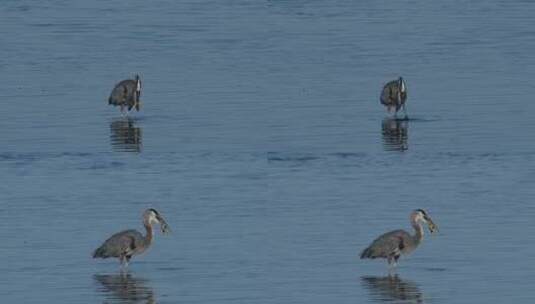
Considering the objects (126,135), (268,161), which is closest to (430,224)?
(268,161)

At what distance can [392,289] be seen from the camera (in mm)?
30297

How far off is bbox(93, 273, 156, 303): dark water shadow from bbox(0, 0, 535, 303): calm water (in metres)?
0.05

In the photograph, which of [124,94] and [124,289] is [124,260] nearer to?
[124,289]

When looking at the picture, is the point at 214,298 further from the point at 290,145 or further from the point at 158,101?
the point at 158,101

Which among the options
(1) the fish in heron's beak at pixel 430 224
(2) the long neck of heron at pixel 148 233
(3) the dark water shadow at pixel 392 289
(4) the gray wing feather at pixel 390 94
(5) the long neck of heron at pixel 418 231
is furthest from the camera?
(4) the gray wing feather at pixel 390 94

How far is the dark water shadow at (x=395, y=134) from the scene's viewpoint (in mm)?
44716

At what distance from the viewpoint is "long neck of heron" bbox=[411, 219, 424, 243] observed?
3231cm

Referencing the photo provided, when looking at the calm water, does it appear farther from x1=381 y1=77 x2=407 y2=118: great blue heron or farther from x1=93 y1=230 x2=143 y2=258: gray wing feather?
x1=381 y1=77 x2=407 y2=118: great blue heron

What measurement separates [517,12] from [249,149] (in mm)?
36946

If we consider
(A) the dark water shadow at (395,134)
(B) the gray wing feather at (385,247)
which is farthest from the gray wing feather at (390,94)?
(B) the gray wing feather at (385,247)

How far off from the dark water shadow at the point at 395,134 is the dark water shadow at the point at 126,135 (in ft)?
17.0

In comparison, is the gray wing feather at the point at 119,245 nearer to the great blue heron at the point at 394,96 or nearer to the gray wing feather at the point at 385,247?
the gray wing feather at the point at 385,247

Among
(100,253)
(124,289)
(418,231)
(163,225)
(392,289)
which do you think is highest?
(163,225)

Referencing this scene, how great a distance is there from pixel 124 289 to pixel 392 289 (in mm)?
3754
